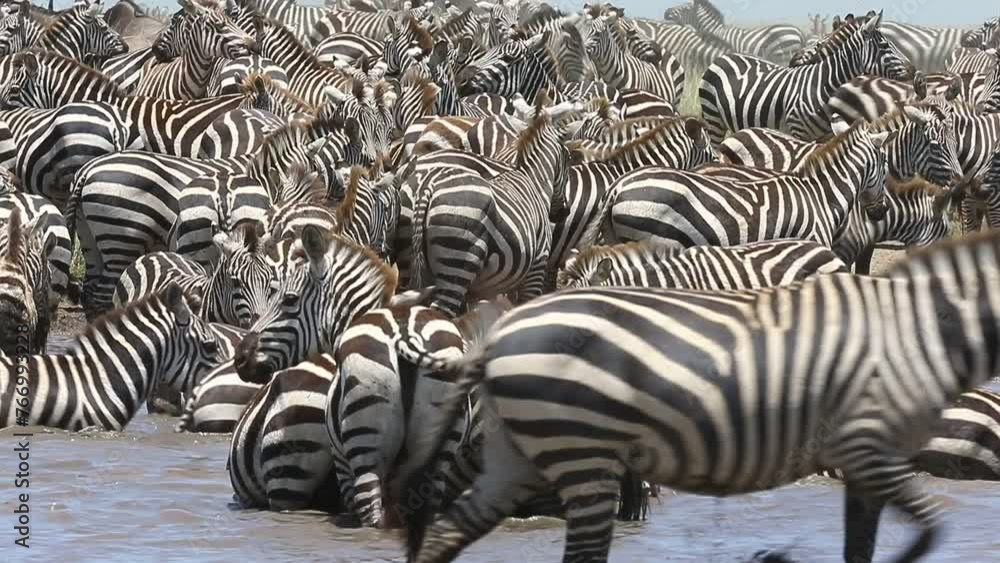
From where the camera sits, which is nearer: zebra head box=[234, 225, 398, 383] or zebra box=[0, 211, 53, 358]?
zebra head box=[234, 225, 398, 383]

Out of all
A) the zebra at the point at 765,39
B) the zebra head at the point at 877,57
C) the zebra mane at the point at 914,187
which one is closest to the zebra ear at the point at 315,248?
the zebra mane at the point at 914,187

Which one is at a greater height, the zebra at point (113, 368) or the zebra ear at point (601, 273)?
the zebra ear at point (601, 273)

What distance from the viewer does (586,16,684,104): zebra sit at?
23.8 m

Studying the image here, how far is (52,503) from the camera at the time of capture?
28.0ft

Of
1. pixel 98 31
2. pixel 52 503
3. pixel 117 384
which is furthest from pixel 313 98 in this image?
pixel 52 503

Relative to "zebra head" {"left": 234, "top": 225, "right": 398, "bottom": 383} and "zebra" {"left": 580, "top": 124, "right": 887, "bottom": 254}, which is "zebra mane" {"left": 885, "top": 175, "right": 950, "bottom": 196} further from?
"zebra head" {"left": 234, "top": 225, "right": 398, "bottom": 383}

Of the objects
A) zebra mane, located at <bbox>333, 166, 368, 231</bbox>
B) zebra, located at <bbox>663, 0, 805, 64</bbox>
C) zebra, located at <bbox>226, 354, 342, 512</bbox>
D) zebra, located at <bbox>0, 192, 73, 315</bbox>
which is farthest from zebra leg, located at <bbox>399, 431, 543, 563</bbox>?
zebra, located at <bbox>663, 0, 805, 64</bbox>

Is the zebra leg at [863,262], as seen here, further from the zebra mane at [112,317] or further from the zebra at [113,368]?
the zebra mane at [112,317]

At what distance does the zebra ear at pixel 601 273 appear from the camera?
976 centimetres

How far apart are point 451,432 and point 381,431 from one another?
0.26m

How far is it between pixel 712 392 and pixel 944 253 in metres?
1.04

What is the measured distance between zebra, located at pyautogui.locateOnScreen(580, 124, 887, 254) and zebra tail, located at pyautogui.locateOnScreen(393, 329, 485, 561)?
15.6 feet

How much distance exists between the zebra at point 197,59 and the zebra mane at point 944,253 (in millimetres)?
14678

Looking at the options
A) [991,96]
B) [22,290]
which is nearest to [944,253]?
[22,290]
